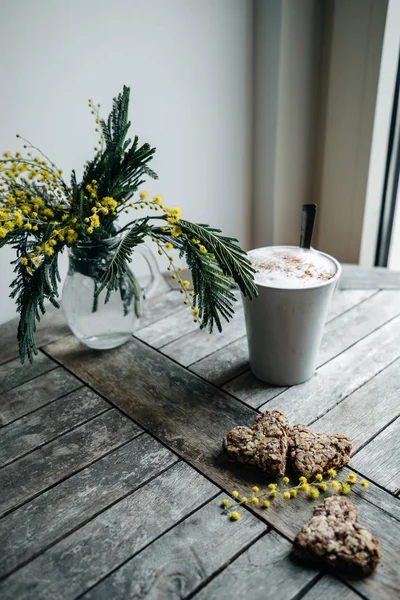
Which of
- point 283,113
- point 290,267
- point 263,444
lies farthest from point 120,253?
point 283,113

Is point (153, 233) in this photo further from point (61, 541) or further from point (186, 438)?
point (61, 541)

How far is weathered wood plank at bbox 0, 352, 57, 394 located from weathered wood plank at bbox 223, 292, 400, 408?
500mm

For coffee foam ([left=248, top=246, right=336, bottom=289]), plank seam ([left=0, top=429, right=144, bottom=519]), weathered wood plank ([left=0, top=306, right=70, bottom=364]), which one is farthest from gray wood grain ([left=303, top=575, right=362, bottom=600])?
weathered wood plank ([left=0, top=306, right=70, bottom=364])

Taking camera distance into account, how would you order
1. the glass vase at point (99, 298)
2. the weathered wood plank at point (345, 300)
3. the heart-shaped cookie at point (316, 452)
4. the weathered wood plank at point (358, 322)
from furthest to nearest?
1. the weathered wood plank at point (345, 300)
2. the weathered wood plank at point (358, 322)
3. the glass vase at point (99, 298)
4. the heart-shaped cookie at point (316, 452)

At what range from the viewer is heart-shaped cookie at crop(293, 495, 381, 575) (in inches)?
35.8

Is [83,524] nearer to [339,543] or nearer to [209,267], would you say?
[339,543]

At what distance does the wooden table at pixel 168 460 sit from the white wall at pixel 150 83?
50cm

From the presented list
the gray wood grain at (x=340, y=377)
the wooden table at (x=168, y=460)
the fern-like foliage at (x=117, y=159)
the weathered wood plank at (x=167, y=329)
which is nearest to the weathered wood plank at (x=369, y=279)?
the wooden table at (x=168, y=460)

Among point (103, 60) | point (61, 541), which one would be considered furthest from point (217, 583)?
point (103, 60)

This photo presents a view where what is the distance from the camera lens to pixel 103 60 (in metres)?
1.59

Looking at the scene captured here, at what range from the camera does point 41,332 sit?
5.38ft

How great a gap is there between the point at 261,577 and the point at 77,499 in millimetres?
386

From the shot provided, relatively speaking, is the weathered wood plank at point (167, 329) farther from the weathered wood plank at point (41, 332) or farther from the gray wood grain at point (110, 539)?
the gray wood grain at point (110, 539)

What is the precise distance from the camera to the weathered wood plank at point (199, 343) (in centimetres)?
152
